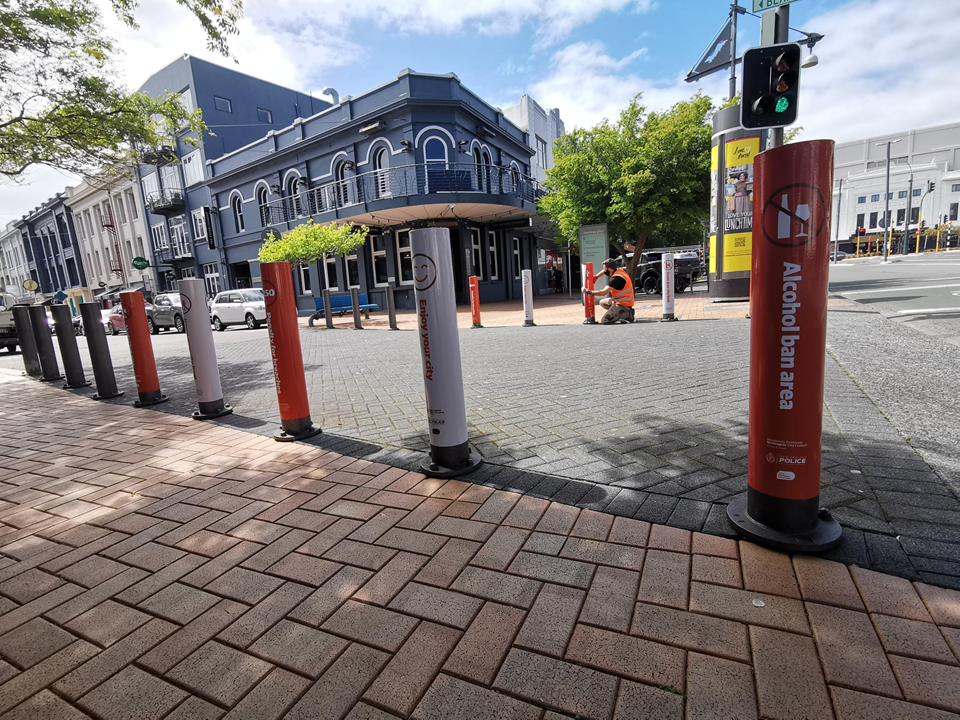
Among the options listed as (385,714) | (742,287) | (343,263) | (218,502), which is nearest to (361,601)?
(385,714)

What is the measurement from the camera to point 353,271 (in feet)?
78.0

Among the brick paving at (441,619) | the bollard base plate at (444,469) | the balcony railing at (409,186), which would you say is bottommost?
the brick paving at (441,619)

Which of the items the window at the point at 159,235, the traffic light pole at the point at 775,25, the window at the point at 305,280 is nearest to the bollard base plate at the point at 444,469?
the traffic light pole at the point at 775,25

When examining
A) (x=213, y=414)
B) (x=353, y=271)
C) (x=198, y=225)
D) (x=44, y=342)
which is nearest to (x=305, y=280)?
(x=353, y=271)

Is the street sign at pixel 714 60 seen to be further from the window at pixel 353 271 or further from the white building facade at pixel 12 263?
the white building facade at pixel 12 263

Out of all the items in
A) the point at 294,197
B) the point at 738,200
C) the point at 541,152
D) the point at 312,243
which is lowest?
the point at 738,200

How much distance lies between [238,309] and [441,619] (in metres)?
19.0

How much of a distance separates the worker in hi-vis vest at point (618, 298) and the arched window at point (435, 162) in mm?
10643

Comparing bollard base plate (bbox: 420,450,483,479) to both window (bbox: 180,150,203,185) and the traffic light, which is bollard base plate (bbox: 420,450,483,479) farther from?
window (bbox: 180,150,203,185)

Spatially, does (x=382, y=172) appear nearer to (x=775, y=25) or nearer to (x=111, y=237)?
(x=775, y=25)

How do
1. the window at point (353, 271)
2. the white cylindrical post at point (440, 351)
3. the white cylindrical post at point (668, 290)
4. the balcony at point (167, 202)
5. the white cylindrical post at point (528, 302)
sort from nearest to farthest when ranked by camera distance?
1. the white cylindrical post at point (440, 351)
2. the white cylindrical post at point (668, 290)
3. the white cylindrical post at point (528, 302)
4. the window at point (353, 271)
5. the balcony at point (167, 202)

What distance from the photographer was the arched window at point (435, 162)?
19.5 metres

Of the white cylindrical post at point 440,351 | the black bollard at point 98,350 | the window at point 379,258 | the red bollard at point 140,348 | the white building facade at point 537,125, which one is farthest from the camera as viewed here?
the white building facade at point 537,125

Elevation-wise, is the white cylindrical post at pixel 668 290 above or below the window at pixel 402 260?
below
